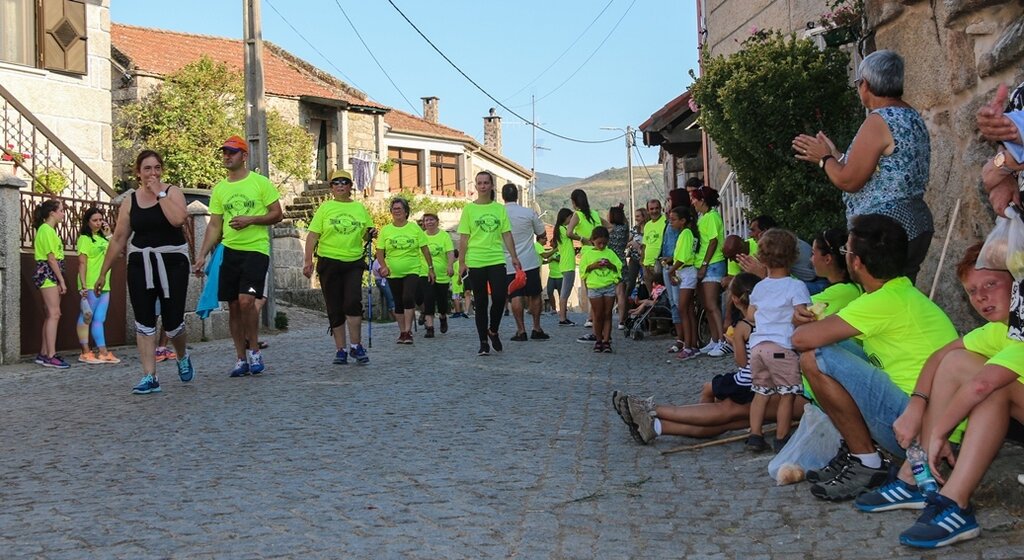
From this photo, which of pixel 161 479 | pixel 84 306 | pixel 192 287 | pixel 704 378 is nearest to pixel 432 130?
pixel 192 287

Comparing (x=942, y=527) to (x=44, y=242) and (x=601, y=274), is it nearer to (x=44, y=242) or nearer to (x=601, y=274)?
(x=601, y=274)

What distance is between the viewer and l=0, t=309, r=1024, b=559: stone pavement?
4.27m

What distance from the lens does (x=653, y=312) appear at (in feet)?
47.9

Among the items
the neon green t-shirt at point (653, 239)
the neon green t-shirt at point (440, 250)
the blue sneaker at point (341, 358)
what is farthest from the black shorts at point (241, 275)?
the neon green t-shirt at point (440, 250)

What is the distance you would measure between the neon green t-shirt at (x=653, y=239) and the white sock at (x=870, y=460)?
8.65m

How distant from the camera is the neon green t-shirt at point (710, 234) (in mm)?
11539

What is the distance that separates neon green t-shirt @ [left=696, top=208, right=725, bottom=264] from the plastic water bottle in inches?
281

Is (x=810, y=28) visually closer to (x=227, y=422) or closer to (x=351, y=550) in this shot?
(x=227, y=422)

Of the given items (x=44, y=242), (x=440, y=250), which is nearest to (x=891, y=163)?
(x=44, y=242)

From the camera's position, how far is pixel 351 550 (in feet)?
13.7

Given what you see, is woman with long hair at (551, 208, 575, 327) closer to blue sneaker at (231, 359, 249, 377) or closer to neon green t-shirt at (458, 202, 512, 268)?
neon green t-shirt at (458, 202, 512, 268)

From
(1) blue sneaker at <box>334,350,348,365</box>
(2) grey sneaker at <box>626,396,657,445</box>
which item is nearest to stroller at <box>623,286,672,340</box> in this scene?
(1) blue sneaker at <box>334,350,348,365</box>

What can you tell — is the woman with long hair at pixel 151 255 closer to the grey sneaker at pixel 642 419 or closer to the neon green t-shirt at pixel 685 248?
the grey sneaker at pixel 642 419

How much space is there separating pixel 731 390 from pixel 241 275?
16.9ft
